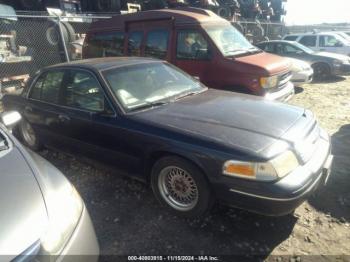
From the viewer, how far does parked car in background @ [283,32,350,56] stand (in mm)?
13000

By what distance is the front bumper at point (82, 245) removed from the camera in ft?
6.53

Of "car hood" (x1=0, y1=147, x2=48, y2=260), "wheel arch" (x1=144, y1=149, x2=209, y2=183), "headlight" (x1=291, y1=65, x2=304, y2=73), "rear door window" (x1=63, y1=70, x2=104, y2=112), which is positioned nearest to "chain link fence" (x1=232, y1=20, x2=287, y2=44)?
"headlight" (x1=291, y1=65, x2=304, y2=73)

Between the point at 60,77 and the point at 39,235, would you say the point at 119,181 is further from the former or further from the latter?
the point at 39,235

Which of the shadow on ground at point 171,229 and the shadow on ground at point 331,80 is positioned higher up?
the shadow on ground at point 171,229

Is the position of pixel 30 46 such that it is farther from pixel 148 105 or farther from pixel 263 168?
pixel 263 168

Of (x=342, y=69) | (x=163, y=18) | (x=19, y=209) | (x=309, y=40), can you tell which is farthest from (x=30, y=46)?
(x=309, y=40)

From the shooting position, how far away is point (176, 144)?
3094mm

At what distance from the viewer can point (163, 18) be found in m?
6.69

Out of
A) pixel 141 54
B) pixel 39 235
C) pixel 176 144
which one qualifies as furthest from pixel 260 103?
pixel 141 54

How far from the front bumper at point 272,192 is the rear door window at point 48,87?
261 centimetres

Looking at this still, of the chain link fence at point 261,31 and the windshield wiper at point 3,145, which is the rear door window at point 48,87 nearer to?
the windshield wiper at point 3,145

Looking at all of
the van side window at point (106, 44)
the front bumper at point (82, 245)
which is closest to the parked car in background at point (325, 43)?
the van side window at point (106, 44)

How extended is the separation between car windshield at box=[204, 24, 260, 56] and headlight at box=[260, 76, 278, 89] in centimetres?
85

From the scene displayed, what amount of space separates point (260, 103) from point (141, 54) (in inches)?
150
